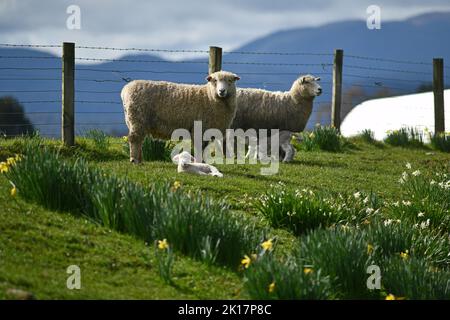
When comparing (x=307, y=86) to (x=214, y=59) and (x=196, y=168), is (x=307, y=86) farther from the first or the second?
(x=196, y=168)

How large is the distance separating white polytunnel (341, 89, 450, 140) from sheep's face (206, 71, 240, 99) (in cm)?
830

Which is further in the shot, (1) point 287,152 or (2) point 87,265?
(1) point 287,152

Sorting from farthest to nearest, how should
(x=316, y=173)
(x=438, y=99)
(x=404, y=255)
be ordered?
(x=438, y=99), (x=316, y=173), (x=404, y=255)

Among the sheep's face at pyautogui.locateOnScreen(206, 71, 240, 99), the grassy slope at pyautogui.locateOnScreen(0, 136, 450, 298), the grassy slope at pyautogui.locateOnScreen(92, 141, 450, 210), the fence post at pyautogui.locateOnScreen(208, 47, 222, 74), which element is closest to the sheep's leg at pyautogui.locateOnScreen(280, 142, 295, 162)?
the grassy slope at pyautogui.locateOnScreen(92, 141, 450, 210)

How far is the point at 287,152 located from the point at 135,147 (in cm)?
293

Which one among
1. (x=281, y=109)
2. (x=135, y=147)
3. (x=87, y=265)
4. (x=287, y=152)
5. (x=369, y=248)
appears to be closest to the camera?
(x=87, y=265)

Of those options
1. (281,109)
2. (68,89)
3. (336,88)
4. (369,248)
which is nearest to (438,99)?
(336,88)

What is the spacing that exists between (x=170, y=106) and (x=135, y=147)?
2.59 feet

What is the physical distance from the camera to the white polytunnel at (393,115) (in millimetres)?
19875

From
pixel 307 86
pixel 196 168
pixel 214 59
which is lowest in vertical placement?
pixel 196 168

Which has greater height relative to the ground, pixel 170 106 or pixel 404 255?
pixel 170 106

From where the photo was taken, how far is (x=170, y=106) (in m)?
11.0

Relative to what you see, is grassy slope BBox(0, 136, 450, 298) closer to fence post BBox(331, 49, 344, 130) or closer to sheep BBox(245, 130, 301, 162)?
sheep BBox(245, 130, 301, 162)

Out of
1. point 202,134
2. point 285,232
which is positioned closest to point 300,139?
point 202,134
